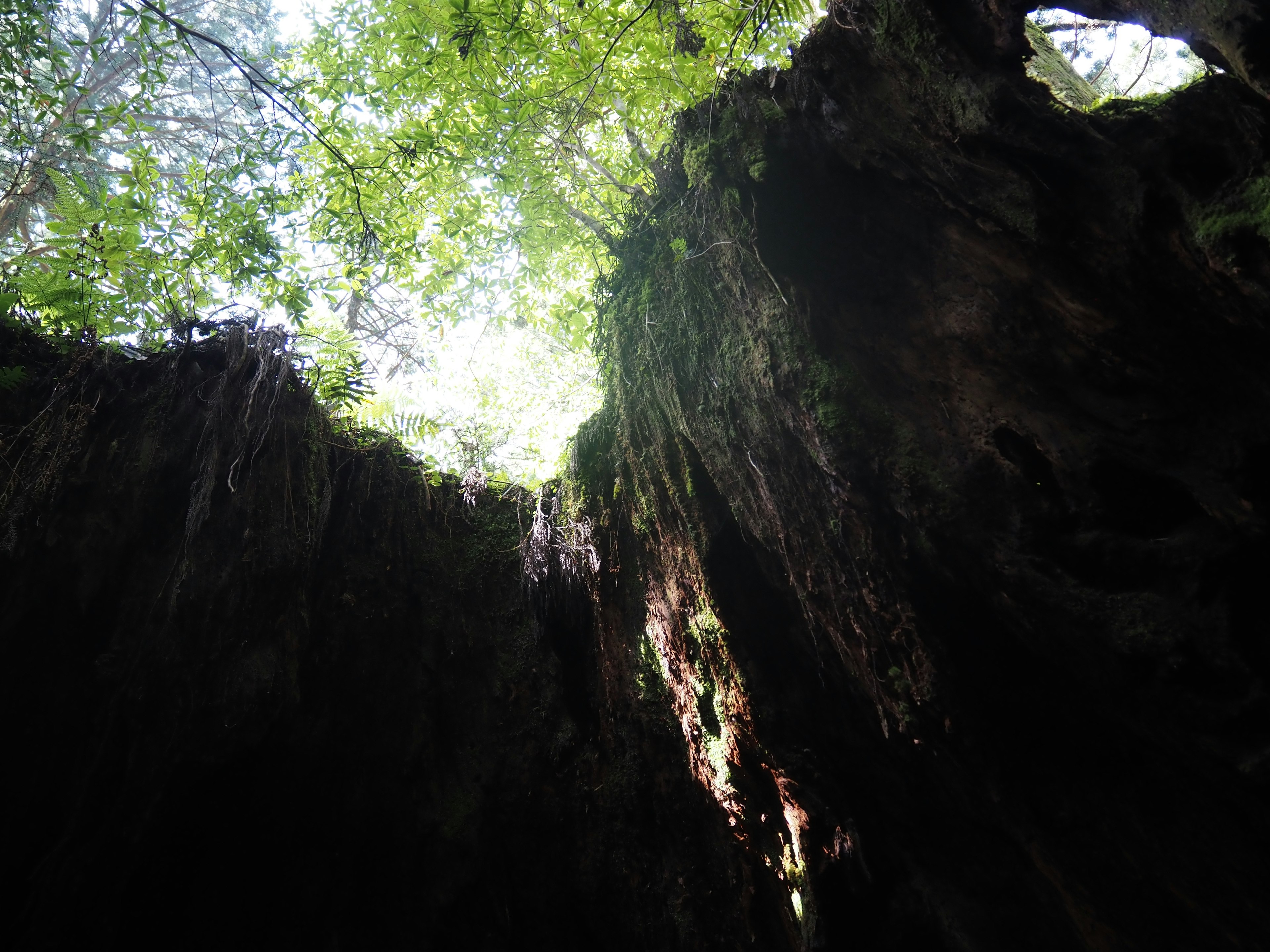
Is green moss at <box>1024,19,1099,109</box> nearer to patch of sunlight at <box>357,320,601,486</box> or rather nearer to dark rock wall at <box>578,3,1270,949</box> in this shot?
dark rock wall at <box>578,3,1270,949</box>

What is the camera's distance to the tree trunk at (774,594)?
8.94 ft

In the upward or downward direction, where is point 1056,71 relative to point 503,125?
downward

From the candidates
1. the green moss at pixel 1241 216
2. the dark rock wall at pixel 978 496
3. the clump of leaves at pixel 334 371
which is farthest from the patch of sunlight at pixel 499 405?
the green moss at pixel 1241 216

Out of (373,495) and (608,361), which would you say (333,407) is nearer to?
(373,495)

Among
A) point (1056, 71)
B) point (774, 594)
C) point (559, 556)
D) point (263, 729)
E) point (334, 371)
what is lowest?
point (263, 729)

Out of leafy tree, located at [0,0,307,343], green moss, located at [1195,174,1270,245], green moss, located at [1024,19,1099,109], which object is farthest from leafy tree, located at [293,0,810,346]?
green moss, located at [1195,174,1270,245]

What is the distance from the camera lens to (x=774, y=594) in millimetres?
4211

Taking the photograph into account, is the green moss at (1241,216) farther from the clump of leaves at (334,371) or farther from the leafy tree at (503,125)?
the clump of leaves at (334,371)

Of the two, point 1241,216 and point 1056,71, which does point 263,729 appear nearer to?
point 1241,216

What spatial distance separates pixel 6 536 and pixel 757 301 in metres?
5.12

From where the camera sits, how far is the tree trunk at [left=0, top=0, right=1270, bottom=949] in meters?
2.72

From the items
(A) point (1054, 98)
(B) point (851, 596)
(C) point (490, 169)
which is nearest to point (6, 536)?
(C) point (490, 169)

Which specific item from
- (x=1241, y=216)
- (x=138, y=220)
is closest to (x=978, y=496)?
(x=1241, y=216)

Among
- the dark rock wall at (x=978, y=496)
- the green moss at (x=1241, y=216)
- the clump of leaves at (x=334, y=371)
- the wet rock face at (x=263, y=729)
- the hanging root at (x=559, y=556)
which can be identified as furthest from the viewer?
the hanging root at (x=559, y=556)
